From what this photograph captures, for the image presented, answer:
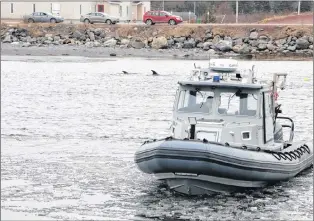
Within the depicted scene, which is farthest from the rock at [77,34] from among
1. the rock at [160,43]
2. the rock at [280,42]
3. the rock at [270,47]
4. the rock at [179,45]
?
the rock at [280,42]

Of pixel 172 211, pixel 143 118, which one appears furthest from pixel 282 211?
pixel 143 118

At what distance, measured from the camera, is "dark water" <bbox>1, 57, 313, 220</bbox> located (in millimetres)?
17078

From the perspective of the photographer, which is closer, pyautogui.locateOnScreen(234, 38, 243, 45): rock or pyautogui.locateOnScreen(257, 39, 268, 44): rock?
pyautogui.locateOnScreen(234, 38, 243, 45): rock

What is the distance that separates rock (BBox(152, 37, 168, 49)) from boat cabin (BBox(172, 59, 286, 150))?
5138 cm

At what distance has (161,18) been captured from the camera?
2987 inches

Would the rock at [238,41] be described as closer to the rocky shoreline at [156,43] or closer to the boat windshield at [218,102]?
the rocky shoreline at [156,43]

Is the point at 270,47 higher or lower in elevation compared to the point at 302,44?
lower

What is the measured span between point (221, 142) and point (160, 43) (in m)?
52.9

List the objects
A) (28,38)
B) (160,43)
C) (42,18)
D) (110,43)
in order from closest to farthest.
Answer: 1. (160,43)
2. (110,43)
3. (28,38)
4. (42,18)

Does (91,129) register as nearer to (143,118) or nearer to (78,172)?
(143,118)

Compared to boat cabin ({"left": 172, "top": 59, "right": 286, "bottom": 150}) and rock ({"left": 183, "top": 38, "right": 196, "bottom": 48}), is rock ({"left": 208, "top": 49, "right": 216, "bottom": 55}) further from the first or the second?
boat cabin ({"left": 172, "top": 59, "right": 286, "bottom": 150})

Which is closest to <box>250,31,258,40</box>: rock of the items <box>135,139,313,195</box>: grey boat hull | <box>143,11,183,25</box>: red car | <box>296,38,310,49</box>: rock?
<box>296,38,310,49</box>: rock

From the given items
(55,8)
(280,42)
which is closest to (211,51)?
(280,42)

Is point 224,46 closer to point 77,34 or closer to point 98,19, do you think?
point 77,34
